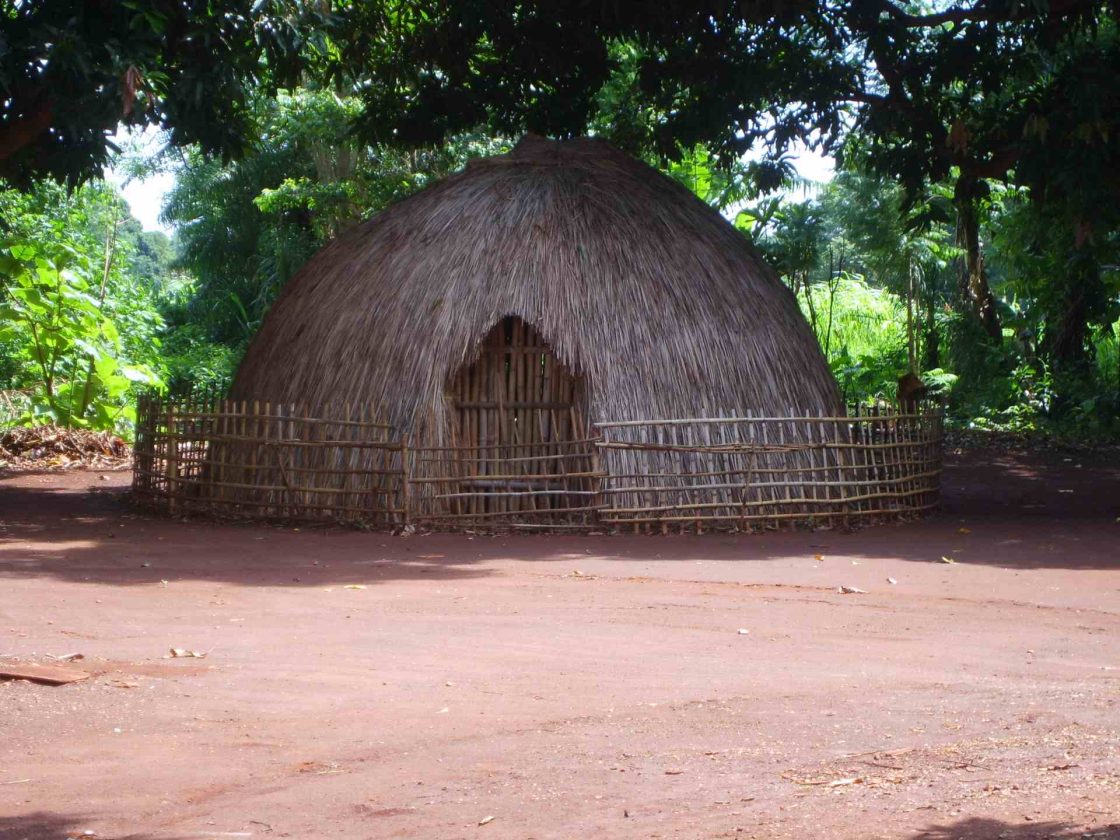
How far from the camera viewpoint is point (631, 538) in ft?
37.4

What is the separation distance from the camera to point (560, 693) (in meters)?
5.71

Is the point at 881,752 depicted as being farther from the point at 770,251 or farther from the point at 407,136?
the point at 770,251

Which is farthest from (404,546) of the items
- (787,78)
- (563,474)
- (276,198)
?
(276,198)

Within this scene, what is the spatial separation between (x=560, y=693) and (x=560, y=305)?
6.61 metres

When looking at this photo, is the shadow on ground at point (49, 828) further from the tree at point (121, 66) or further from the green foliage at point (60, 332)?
the green foliage at point (60, 332)

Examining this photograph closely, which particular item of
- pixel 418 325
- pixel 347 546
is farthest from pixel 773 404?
pixel 347 546

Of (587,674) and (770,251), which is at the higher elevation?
(770,251)

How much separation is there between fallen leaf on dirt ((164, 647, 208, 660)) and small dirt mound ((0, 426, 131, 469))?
11.6 metres

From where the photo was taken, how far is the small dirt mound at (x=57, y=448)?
17.2 meters

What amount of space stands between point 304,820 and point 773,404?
8866 mm

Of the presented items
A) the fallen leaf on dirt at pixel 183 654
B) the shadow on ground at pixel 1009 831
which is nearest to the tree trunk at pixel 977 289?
the fallen leaf on dirt at pixel 183 654

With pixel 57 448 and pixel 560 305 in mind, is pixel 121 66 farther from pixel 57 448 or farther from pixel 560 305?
pixel 57 448

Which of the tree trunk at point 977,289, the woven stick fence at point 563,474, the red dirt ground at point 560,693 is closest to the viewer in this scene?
the red dirt ground at point 560,693

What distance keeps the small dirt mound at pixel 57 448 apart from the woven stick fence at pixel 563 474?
17.8 ft
